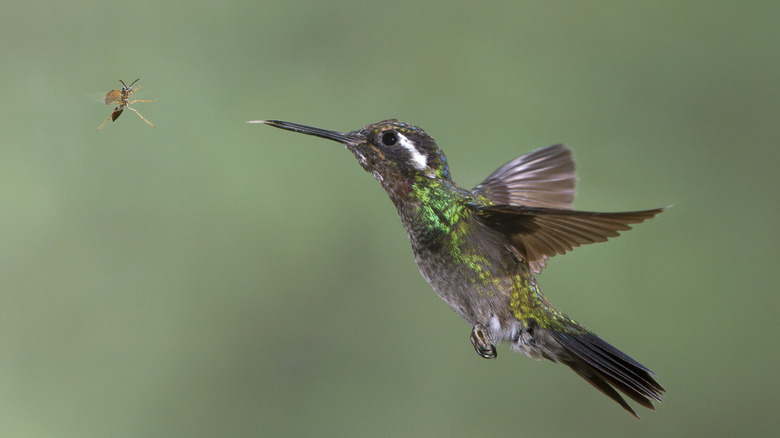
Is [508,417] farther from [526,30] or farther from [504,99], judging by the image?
[526,30]

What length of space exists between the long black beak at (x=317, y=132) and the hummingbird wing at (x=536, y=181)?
1.12 feet

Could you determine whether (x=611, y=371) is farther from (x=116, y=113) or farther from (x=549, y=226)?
(x=116, y=113)

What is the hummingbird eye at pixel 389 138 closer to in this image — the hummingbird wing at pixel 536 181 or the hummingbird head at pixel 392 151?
the hummingbird head at pixel 392 151

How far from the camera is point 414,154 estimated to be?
759 mm

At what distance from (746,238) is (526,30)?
81 cm

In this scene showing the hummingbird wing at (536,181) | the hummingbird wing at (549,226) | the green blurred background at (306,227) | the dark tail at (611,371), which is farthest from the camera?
the green blurred background at (306,227)

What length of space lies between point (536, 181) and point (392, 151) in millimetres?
385

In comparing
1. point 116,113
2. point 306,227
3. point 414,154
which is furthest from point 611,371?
point 306,227

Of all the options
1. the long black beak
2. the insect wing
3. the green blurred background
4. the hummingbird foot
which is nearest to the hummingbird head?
the long black beak

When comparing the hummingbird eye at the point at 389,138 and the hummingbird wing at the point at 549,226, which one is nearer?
the hummingbird wing at the point at 549,226

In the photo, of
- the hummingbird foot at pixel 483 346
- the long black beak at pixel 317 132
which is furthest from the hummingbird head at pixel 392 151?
the hummingbird foot at pixel 483 346

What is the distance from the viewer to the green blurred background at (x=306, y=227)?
199cm

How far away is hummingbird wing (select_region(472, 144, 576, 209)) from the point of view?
105 centimetres

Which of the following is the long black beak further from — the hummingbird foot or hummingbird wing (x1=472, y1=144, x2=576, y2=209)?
hummingbird wing (x1=472, y1=144, x2=576, y2=209)
